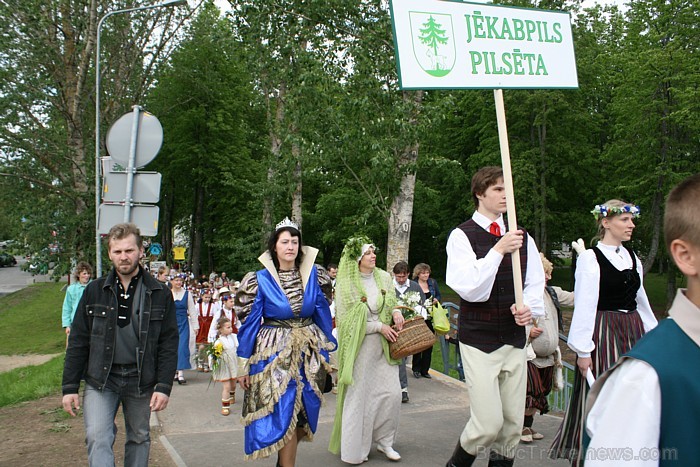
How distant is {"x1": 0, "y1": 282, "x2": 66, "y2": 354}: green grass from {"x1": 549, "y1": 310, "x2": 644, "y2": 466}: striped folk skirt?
15.4 m

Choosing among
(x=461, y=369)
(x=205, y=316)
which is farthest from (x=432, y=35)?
(x=205, y=316)

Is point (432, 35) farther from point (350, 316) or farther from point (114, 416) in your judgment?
point (114, 416)

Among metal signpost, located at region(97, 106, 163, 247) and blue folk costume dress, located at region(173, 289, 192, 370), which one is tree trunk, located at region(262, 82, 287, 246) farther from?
metal signpost, located at region(97, 106, 163, 247)

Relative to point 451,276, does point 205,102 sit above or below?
above

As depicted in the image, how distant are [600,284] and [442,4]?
92.5 inches

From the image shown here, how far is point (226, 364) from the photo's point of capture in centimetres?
842

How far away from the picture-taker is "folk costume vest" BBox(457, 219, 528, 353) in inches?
172

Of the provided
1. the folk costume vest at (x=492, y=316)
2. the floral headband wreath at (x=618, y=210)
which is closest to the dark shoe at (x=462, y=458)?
the folk costume vest at (x=492, y=316)

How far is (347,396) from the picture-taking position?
577 centimetres

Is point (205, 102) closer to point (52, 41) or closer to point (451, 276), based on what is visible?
point (52, 41)

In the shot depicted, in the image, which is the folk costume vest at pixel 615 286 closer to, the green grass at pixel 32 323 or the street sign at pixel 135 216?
the street sign at pixel 135 216

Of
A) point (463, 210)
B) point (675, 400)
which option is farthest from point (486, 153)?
point (675, 400)

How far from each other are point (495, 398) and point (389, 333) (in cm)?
180

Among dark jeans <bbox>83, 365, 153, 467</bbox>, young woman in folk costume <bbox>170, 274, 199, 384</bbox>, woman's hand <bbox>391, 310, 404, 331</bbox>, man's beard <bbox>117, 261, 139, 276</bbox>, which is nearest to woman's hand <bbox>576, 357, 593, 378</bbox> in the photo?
woman's hand <bbox>391, 310, 404, 331</bbox>
